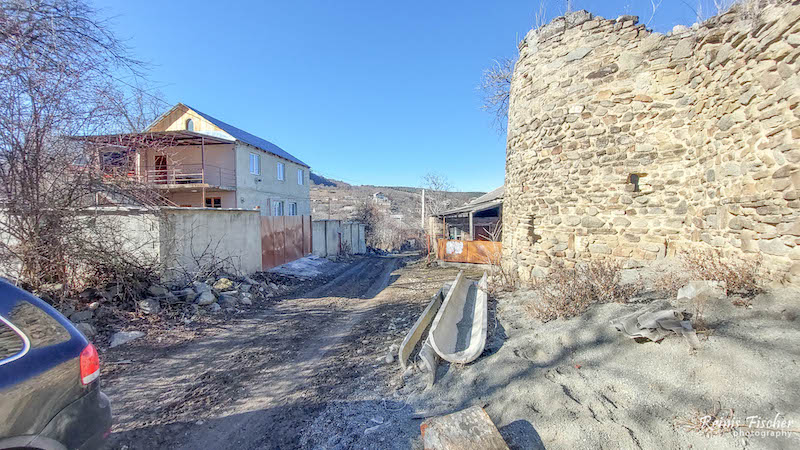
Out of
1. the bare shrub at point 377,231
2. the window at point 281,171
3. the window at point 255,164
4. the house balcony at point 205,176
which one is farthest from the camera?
the bare shrub at point 377,231

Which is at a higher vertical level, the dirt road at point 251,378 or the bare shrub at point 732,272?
the bare shrub at point 732,272

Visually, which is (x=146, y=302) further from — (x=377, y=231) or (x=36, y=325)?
(x=377, y=231)

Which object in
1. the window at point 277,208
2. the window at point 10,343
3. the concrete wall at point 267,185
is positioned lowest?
the window at point 10,343

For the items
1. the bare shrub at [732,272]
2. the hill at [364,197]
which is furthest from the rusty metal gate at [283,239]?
the hill at [364,197]

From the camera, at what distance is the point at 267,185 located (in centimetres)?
2053

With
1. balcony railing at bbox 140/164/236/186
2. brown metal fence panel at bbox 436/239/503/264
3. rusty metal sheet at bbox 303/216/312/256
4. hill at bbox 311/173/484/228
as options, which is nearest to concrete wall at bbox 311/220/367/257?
rusty metal sheet at bbox 303/216/312/256

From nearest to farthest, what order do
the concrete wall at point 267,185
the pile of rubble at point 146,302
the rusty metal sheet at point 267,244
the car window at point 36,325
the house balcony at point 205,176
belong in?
the car window at point 36,325, the pile of rubble at point 146,302, the rusty metal sheet at point 267,244, the house balcony at point 205,176, the concrete wall at point 267,185

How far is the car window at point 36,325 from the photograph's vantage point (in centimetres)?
187

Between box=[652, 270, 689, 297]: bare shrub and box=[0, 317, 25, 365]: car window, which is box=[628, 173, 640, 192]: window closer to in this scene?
box=[652, 270, 689, 297]: bare shrub

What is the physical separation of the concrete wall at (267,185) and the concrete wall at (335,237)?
4.24m

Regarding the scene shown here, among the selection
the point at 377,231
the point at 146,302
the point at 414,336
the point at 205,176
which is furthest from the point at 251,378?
the point at 377,231

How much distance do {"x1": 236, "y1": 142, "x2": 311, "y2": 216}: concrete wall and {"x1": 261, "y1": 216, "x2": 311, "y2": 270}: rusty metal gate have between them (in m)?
4.73

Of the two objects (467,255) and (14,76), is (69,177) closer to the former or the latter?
(14,76)

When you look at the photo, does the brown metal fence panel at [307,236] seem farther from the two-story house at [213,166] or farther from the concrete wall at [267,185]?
the concrete wall at [267,185]
